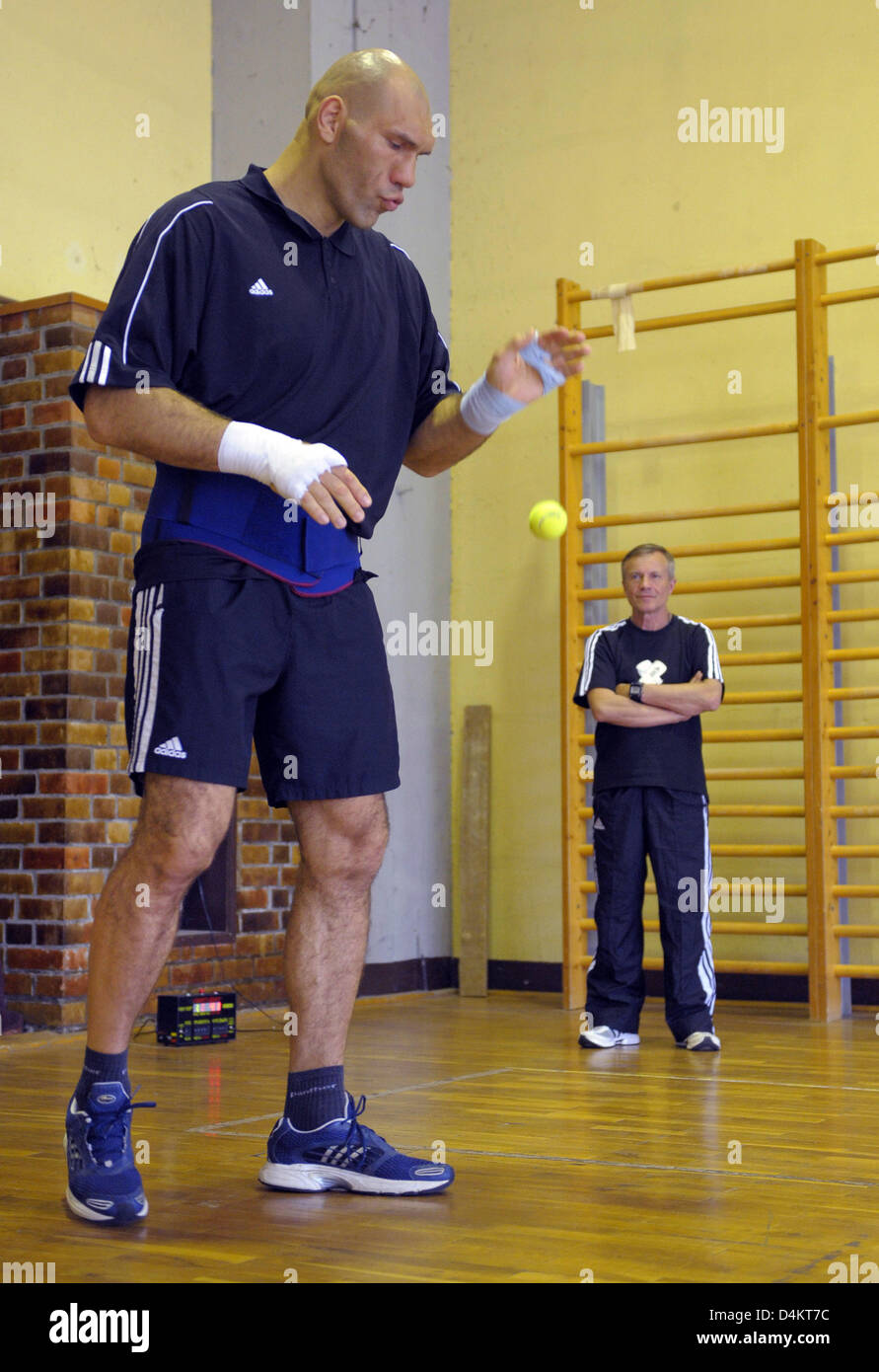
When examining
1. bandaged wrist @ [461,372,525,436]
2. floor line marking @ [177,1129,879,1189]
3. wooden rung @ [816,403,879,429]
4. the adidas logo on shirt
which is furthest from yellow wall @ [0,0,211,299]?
floor line marking @ [177,1129,879,1189]

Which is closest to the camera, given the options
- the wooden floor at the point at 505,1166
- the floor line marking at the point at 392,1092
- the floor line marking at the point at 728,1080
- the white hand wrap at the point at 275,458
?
the wooden floor at the point at 505,1166

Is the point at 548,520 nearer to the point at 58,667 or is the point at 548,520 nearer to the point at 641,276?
the point at 641,276

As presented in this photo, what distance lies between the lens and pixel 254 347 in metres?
2.01

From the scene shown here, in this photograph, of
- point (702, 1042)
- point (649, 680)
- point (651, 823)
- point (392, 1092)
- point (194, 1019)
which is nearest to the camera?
point (392, 1092)

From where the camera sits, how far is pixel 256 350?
201cm

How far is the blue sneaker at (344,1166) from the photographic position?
2.05 m

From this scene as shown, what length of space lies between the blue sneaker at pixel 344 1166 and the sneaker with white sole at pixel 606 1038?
1780 millimetres

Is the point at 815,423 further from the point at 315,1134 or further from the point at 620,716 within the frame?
the point at 315,1134

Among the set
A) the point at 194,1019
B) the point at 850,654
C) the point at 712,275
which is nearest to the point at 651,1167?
the point at 194,1019

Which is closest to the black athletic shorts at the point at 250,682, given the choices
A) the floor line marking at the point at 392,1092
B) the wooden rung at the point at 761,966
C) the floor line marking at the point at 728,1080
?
the floor line marking at the point at 392,1092

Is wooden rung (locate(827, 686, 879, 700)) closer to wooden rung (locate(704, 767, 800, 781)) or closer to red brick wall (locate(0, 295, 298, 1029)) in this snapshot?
wooden rung (locate(704, 767, 800, 781))

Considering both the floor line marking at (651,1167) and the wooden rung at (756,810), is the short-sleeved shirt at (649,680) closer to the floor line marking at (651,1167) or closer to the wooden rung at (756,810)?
the wooden rung at (756,810)

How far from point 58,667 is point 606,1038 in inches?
69.0

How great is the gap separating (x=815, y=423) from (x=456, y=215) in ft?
5.99
